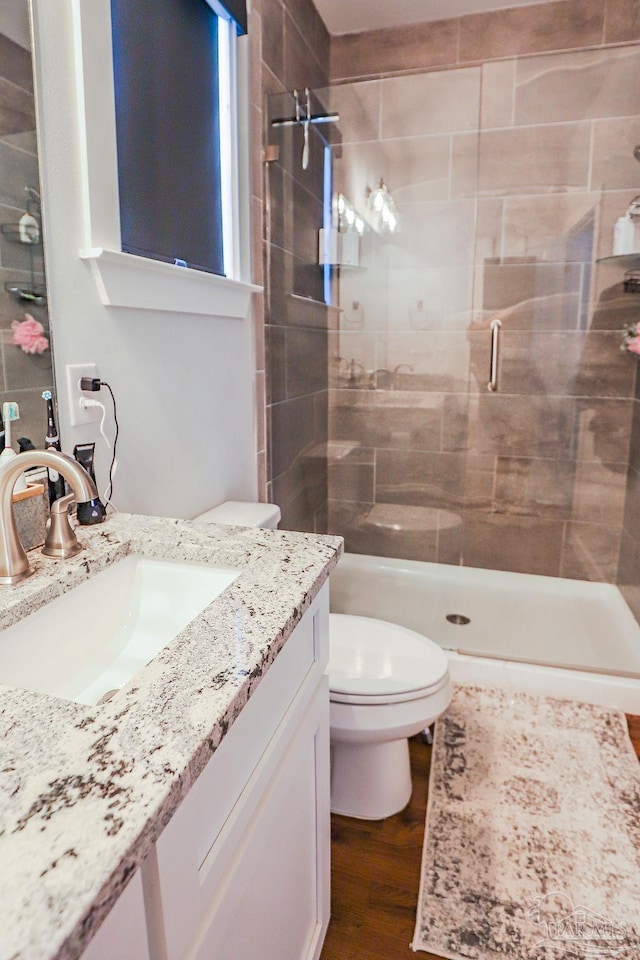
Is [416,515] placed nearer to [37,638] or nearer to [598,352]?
[598,352]

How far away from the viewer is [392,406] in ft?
9.50

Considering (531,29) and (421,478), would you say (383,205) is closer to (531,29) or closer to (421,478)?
(531,29)

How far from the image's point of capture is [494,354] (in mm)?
2748

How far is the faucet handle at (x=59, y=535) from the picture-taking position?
103 centimetres

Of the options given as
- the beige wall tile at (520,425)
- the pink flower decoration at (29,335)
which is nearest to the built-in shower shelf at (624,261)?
the beige wall tile at (520,425)

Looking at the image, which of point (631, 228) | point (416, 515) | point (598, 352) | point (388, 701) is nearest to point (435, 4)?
point (631, 228)

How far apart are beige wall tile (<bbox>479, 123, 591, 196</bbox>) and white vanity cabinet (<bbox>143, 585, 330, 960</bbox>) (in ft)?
7.23

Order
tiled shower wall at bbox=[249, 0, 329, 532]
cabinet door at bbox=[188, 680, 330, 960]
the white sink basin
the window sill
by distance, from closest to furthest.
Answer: cabinet door at bbox=[188, 680, 330, 960]
the white sink basin
the window sill
tiled shower wall at bbox=[249, 0, 329, 532]

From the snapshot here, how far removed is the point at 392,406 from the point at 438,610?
947mm

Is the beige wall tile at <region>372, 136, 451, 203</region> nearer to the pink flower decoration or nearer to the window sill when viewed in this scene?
the window sill

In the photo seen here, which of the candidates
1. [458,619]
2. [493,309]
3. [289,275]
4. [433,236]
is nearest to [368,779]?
[458,619]

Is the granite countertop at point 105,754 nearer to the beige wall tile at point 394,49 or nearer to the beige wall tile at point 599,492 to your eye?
the beige wall tile at point 599,492

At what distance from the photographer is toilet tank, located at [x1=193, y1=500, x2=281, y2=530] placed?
1742mm

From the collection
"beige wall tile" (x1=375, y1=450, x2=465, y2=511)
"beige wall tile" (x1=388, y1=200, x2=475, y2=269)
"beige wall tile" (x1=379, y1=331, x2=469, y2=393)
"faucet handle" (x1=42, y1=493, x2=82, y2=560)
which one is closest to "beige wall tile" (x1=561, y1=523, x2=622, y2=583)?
"beige wall tile" (x1=375, y1=450, x2=465, y2=511)
